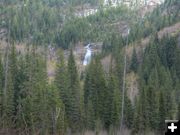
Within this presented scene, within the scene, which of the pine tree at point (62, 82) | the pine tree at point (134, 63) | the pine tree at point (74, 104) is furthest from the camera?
the pine tree at point (134, 63)

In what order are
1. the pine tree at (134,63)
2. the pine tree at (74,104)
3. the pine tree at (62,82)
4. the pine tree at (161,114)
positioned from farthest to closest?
the pine tree at (134,63), the pine tree at (62,82), the pine tree at (74,104), the pine tree at (161,114)

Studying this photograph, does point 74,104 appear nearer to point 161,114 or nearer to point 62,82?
point 62,82

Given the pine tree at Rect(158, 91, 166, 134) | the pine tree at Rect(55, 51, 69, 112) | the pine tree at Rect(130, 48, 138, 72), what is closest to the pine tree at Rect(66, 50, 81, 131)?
the pine tree at Rect(55, 51, 69, 112)

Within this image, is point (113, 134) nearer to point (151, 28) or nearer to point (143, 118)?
point (143, 118)

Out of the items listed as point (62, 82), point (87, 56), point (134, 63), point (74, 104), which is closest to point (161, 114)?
point (74, 104)

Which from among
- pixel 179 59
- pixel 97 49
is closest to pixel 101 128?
pixel 179 59

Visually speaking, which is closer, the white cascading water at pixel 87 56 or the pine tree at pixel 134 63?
the pine tree at pixel 134 63

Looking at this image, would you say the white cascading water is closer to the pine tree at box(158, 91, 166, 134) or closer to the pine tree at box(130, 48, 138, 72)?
the pine tree at box(130, 48, 138, 72)

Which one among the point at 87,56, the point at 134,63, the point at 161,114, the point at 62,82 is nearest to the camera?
the point at 161,114

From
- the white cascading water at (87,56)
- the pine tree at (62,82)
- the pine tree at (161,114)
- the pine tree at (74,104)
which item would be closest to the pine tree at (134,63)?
the pine tree at (74,104)

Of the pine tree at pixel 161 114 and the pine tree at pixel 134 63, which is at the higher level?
the pine tree at pixel 134 63

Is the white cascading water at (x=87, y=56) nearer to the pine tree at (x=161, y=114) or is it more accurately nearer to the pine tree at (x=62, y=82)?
the pine tree at (x=62, y=82)
